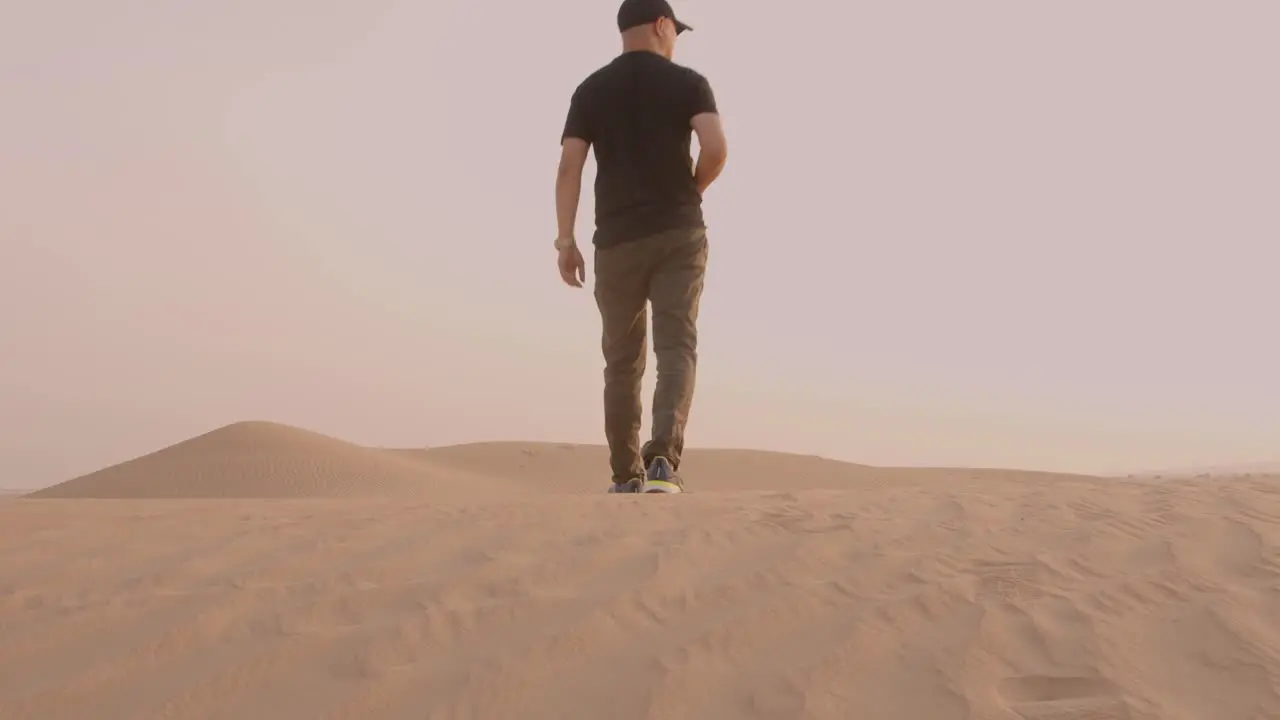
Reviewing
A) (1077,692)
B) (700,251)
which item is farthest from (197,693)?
(700,251)

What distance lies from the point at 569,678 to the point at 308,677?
433mm

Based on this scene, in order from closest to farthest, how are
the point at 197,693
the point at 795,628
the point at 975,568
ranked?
the point at 197,693 < the point at 795,628 < the point at 975,568

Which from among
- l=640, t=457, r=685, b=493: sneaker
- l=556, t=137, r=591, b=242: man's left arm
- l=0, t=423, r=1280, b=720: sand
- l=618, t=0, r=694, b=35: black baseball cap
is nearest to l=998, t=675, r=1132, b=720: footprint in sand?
l=0, t=423, r=1280, b=720: sand

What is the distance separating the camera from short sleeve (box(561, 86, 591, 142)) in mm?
4309

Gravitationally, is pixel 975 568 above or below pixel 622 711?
above

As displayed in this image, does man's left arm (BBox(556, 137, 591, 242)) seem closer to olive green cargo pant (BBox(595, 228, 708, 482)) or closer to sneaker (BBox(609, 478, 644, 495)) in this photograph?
olive green cargo pant (BBox(595, 228, 708, 482))

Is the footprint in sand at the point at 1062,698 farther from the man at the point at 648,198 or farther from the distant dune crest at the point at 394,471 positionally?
the distant dune crest at the point at 394,471

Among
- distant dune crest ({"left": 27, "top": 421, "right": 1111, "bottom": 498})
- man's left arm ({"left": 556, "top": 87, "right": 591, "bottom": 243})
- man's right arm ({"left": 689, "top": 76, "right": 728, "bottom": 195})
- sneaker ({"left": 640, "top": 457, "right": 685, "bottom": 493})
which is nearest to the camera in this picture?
sneaker ({"left": 640, "top": 457, "right": 685, "bottom": 493})

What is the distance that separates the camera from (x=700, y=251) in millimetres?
4340

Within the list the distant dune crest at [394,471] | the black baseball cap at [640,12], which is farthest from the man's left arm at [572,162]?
the distant dune crest at [394,471]

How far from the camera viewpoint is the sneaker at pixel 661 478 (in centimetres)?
395

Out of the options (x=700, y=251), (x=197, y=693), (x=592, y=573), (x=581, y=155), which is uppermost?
(x=581, y=155)

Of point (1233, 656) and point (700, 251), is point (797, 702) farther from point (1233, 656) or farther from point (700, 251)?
point (700, 251)

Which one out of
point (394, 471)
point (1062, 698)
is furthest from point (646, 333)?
point (394, 471)
